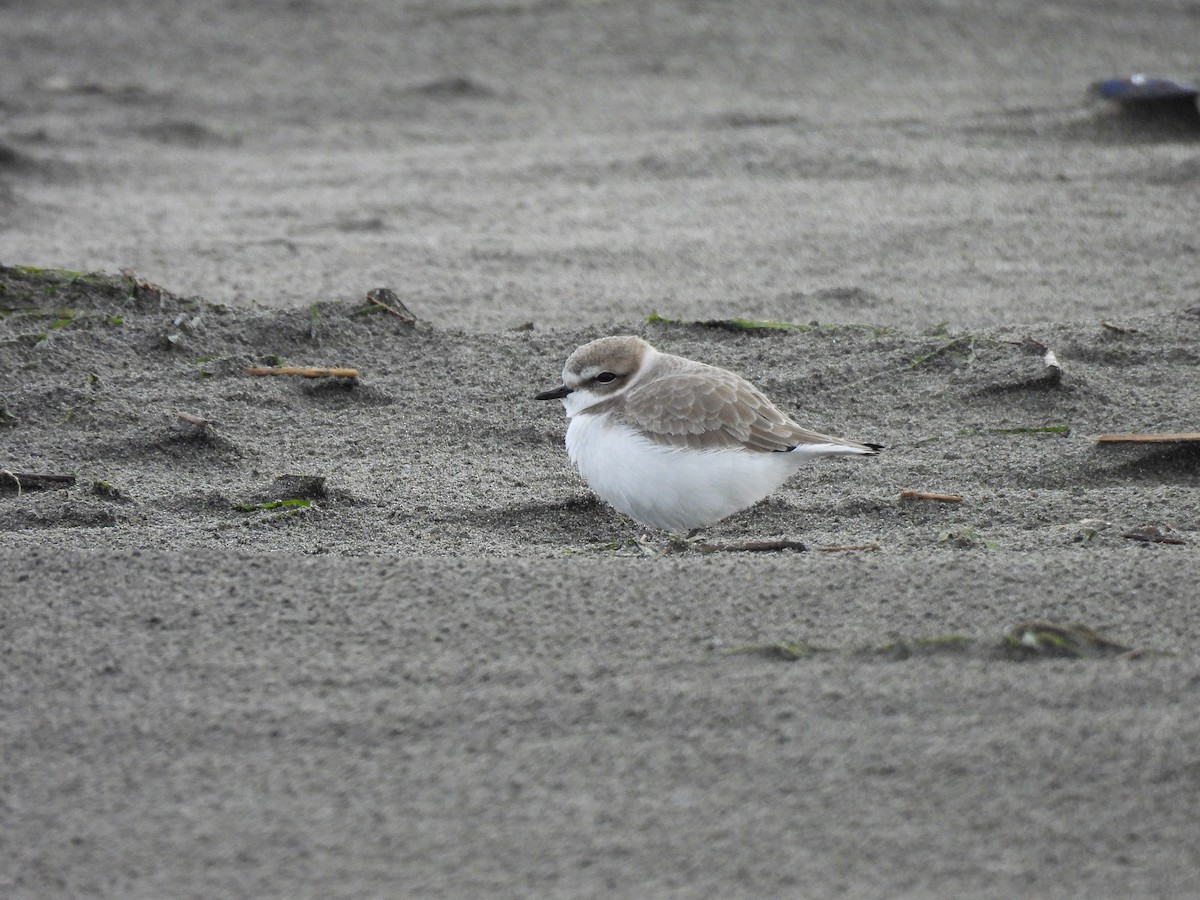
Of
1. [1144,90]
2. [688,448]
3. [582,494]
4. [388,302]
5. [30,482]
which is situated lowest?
[582,494]

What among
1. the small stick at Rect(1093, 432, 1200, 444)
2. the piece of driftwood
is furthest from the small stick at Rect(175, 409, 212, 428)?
the small stick at Rect(1093, 432, 1200, 444)

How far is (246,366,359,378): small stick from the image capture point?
16.1 feet

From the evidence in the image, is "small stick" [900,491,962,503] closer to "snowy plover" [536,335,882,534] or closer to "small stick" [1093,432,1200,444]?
"snowy plover" [536,335,882,534]

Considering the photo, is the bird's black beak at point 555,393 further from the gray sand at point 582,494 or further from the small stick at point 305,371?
the small stick at point 305,371

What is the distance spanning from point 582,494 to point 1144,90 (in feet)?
17.9

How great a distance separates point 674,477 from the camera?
12.8ft

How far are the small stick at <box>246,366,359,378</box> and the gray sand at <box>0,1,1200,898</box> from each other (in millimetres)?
74

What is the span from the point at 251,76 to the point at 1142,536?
7924 millimetres

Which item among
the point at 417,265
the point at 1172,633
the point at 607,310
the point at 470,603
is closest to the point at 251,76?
the point at 417,265

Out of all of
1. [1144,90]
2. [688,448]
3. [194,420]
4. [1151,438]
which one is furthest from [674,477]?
[1144,90]

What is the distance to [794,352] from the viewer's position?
5145 millimetres

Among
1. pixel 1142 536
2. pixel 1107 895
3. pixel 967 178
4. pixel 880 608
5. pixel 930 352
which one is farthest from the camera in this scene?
pixel 967 178

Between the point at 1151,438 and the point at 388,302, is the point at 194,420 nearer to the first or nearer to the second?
the point at 388,302

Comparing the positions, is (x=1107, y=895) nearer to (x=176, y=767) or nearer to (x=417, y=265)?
(x=176, y=767)
